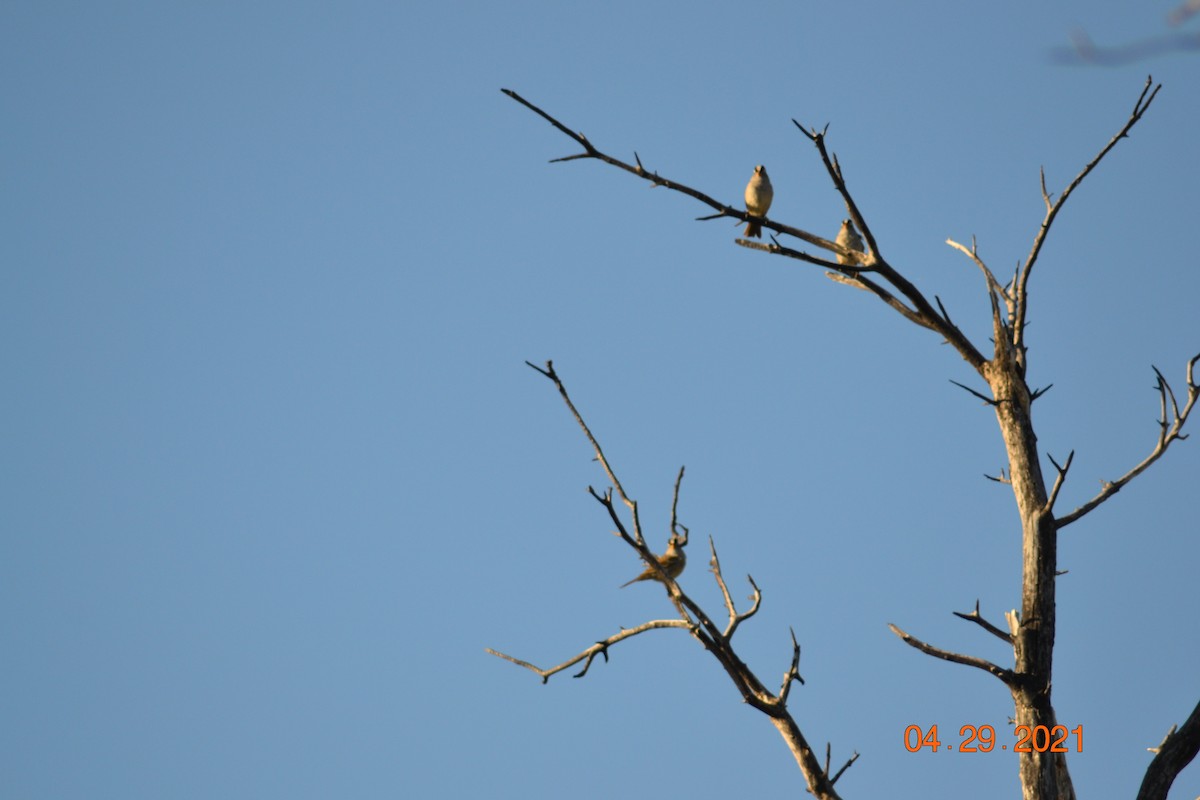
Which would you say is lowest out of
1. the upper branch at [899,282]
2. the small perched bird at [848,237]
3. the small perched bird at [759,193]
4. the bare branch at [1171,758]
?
the bare branch at [1171,758]

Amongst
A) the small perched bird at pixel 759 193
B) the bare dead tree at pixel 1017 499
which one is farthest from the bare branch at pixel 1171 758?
the small perched bird at pixel 759 193

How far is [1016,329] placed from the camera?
5.57 meters

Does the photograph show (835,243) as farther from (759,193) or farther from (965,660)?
(759,193)

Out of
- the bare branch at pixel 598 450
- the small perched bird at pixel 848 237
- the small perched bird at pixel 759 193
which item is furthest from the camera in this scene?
the small perched bird at pixel 759 193

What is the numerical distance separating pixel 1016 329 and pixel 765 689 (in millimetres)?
1983

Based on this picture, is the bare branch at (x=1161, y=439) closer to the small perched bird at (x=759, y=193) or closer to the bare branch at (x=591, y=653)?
the bare branch at (x=591, y=653)

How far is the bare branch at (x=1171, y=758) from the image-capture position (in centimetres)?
483

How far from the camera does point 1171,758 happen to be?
4871 mm

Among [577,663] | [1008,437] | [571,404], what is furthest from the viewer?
[1008,437]

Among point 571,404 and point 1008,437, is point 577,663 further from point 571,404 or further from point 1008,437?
point 1008,437

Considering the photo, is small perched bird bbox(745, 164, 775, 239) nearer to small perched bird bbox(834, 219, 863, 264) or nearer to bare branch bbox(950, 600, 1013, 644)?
small perched bird bbox(834, 219, 863, 264)

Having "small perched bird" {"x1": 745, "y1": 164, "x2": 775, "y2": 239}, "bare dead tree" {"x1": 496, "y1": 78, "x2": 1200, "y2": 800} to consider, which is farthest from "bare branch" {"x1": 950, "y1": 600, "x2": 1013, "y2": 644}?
"small perched bird" {"x1": 745, "y1": 164, "x2": 775, "y2": 239}

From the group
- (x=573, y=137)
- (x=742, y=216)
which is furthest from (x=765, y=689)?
(x=573, y=137)

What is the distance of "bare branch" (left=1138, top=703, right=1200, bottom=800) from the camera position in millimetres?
4832
